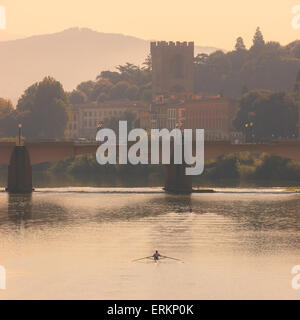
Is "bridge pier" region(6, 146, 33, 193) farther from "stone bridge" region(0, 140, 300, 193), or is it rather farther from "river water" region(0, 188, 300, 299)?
"river water" region(0, 188, 300, 299)

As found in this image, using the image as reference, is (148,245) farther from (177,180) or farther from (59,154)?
(59,154)

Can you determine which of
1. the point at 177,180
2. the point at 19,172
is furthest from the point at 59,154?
the point at 177,180

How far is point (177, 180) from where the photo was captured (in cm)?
13175

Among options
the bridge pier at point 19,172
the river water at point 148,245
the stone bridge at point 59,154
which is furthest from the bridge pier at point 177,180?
the bridge pier at point 19,172

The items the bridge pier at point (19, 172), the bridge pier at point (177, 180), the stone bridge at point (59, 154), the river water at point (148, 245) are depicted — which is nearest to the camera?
the river water at point (148, 245)

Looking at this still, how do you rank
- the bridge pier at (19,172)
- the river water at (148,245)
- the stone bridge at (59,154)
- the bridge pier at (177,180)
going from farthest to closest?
the bridge pier at (177,180) < the stone bridge at (59,154) < the bridge pier at (19,172) < the river water at (148,245)

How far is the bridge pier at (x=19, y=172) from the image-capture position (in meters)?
128

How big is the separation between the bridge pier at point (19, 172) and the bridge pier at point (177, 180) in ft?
56.0

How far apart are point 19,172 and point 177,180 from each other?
19.2 metres

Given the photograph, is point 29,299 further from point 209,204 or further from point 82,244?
point 209,204

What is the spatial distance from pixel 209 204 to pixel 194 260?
39.3 metres

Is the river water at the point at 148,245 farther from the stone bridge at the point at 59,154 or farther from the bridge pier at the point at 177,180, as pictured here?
the bridge pier at the point at 177,180

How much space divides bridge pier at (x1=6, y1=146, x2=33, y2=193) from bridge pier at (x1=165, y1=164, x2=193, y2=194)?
672 inches
